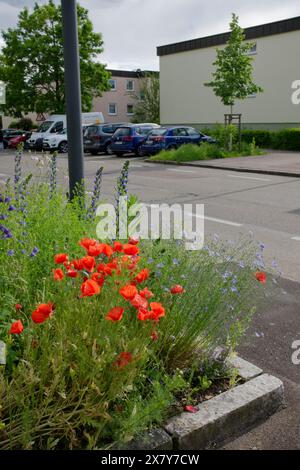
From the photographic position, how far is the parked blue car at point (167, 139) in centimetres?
2412

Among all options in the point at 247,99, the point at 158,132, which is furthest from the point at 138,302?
the point at 247,99

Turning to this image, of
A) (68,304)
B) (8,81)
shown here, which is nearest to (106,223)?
(68,304)

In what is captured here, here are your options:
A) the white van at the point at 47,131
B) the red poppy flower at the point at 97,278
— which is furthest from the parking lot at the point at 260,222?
the white van at the point at 47,131

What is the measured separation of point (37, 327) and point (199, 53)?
118ft

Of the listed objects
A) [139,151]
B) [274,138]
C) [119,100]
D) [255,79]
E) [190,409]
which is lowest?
[190,409]

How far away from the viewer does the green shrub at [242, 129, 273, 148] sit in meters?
27.3

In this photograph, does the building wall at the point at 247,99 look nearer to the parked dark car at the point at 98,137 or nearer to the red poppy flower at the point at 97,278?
the parked dark car at the point at 98,137

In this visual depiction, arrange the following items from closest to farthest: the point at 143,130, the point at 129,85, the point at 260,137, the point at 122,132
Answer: the point at 122,132
the point at 143,130
the point at 260,137
the point at 129,85

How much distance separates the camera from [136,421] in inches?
91.0

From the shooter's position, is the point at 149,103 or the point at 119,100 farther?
the point at 119,100

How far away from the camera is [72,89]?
16.1ft

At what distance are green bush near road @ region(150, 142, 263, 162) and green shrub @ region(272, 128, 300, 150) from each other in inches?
117

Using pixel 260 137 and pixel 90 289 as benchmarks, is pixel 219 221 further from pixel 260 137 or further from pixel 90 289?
pixel 260 137

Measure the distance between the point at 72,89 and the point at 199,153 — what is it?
17.4 metres
